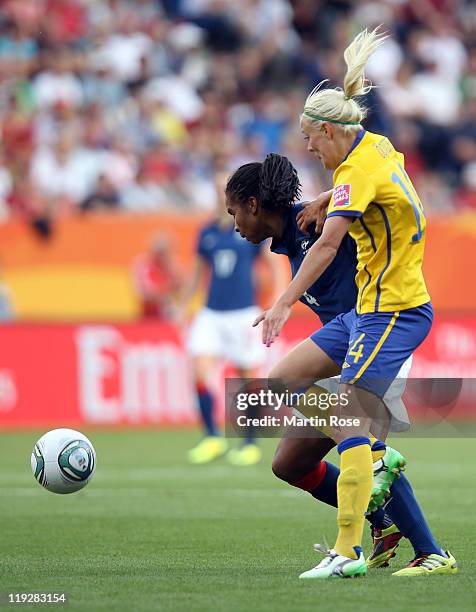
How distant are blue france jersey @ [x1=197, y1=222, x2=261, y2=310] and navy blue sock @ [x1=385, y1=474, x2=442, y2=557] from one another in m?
7.25

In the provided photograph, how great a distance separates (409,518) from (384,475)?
256 mm

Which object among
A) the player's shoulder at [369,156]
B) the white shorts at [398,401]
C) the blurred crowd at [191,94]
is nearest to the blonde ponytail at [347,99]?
the player's shoulder at [369,156]

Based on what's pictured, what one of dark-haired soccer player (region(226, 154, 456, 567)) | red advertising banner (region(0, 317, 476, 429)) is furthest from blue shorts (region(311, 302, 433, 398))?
red advertising banner (region(0, 317, 476, 429))

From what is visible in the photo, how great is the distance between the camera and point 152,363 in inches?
635

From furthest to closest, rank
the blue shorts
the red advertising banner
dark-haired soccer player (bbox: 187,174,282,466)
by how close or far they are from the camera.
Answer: the red advertising banner < dark-haired soccer player (bbox: 187,174,282,466) < the blue shorts

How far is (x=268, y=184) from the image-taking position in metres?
6.43

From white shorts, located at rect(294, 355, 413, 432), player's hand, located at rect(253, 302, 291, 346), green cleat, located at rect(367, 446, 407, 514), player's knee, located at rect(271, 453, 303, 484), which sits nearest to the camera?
player's hand, located at rect(253, 302, 291, 346)

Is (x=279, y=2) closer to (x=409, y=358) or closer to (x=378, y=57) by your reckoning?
(x=378, y=57)

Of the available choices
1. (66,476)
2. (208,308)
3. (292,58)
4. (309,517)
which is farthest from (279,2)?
(66,476)

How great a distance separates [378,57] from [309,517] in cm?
1455

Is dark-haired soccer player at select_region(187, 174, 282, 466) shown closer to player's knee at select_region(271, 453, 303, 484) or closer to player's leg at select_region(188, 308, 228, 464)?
player's leg at select_region(188, 308, 228, 464)

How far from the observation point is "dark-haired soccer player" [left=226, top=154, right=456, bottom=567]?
639cm

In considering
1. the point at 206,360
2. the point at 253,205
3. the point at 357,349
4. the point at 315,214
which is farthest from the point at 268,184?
the point at 206,360

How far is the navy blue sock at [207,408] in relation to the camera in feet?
43.7
